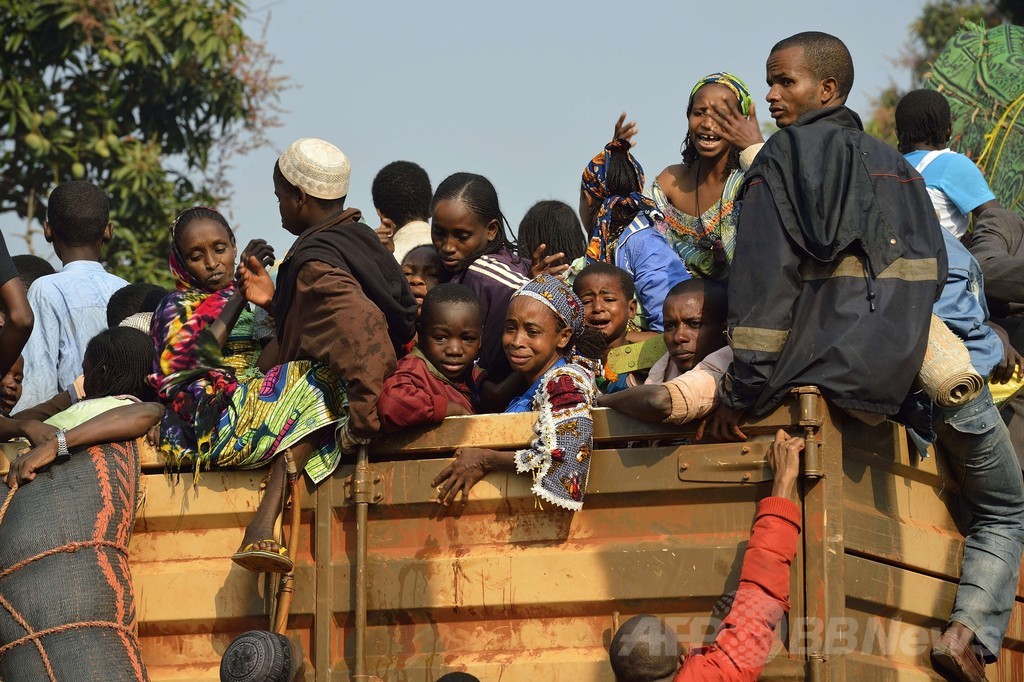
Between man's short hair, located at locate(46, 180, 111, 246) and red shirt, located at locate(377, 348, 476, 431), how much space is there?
2371mm

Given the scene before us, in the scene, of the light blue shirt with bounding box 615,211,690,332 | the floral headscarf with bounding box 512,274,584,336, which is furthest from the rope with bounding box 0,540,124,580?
the light blue shirt with bounding box 615,211,690,332

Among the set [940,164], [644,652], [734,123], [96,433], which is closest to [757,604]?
[644,652]

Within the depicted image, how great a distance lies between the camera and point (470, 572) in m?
3.75

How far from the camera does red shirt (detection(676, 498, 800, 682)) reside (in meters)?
3.35

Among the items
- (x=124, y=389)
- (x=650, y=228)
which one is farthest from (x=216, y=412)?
(x=650, y=228)

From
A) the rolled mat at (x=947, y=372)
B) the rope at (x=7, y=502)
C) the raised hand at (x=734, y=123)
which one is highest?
the raised hand at (x=734, y=123)

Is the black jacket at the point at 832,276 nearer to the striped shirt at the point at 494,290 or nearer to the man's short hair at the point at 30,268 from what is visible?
the striped shirt at the point at 494,290

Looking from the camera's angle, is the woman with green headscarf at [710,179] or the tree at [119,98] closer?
the woman with green headscarf at [710,179]

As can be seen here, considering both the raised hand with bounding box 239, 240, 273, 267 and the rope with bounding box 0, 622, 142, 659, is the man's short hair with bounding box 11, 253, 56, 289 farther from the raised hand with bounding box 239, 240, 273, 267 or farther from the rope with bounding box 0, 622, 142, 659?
the rope with bounding box 0, 622, 142, 659

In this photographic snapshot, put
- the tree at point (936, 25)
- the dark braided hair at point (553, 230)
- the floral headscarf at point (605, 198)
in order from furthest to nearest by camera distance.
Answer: the tree at point (936, 25), the dark braided hair at point (553, 230), the floral headscarf at point (605, 198)

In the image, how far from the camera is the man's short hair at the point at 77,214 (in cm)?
577

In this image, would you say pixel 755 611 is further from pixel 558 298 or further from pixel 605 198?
pixel 605 198

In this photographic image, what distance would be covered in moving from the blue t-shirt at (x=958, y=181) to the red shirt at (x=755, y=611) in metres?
2.12

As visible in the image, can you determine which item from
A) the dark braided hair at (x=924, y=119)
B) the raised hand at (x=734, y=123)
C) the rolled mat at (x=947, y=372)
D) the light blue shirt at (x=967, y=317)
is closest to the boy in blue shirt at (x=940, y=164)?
the dark braided hair at (x=924, y=119)
